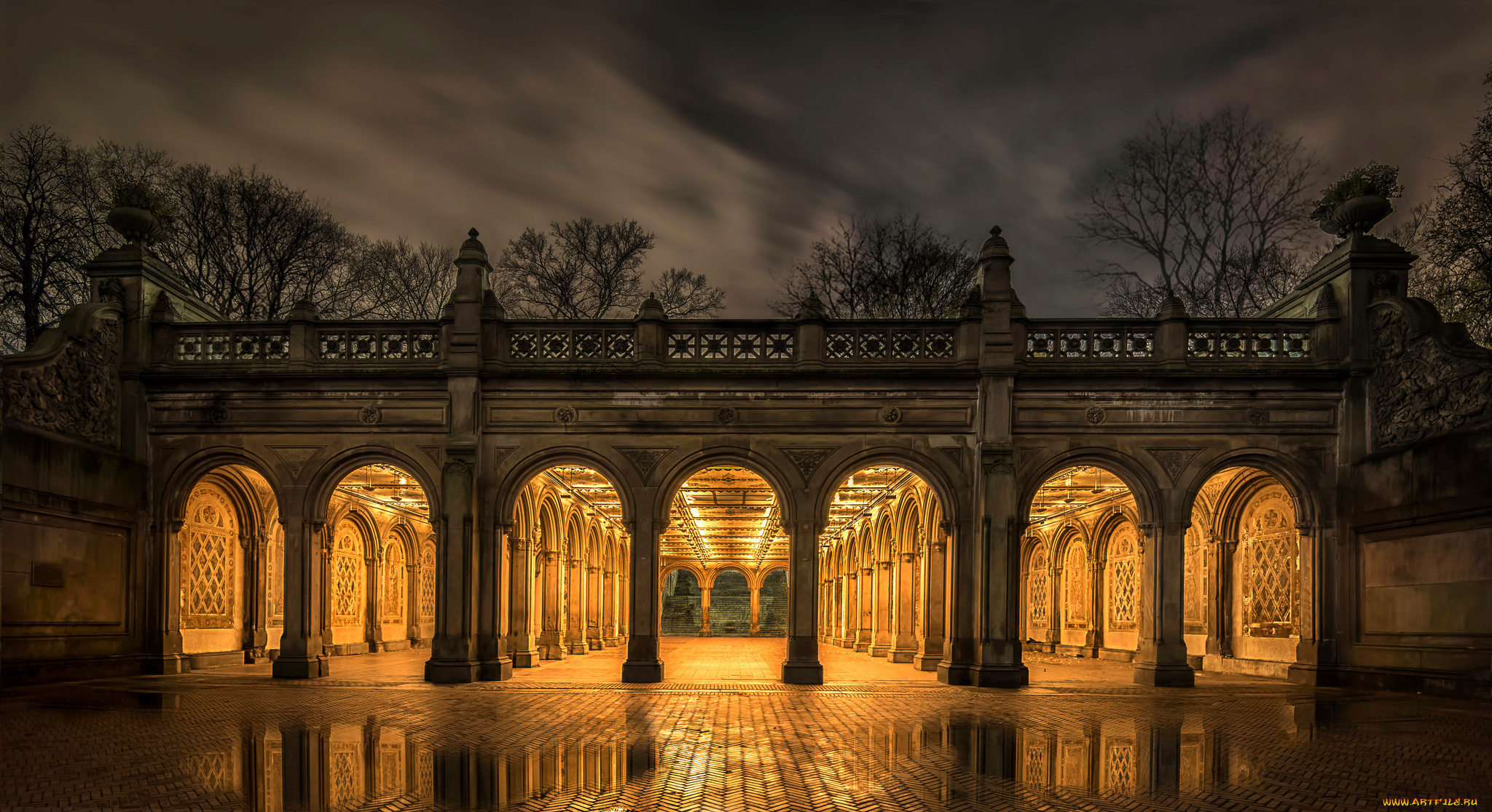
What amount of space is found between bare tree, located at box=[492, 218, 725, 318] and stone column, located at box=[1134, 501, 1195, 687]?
18274mm

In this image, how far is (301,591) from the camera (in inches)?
744

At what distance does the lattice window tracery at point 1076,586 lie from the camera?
Result: 95.2 ft

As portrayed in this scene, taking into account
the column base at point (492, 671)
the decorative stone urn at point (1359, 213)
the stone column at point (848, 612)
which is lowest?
the stone column at point (848, 612)

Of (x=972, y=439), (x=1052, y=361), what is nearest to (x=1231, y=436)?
(x=1052, y=361)

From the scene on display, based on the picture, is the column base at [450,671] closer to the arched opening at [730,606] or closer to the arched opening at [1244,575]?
the arched opening at [1244,575]

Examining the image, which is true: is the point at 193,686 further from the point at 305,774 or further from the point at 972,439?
the point at 972,439

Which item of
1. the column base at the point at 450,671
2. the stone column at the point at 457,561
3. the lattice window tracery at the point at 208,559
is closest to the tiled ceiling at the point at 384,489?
the lattice window tracery at the point at 208,559

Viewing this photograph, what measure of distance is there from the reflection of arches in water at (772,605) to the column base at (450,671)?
1625 inches

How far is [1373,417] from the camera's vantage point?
1795 cm

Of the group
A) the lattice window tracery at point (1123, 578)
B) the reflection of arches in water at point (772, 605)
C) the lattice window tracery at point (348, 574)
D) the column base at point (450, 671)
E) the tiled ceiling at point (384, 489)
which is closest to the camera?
the column base at point (450, 671)

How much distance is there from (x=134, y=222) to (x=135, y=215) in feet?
0.48

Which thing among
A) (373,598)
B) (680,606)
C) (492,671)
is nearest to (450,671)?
(492,671)

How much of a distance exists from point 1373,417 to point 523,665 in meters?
18.0

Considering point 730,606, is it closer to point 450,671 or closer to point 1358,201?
point 450,671
